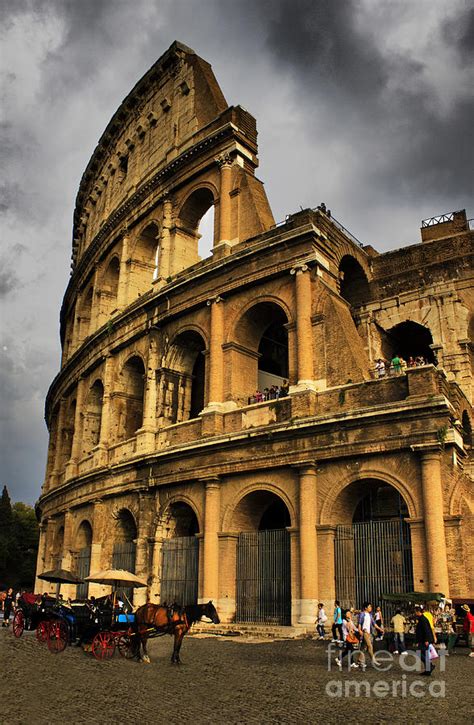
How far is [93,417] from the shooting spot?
25.9 metres

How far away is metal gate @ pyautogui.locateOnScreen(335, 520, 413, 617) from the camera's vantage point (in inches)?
553

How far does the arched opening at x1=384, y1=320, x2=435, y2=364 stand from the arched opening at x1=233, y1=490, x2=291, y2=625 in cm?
675

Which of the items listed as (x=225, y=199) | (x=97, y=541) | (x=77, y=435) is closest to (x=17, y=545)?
(x=77, y=435)

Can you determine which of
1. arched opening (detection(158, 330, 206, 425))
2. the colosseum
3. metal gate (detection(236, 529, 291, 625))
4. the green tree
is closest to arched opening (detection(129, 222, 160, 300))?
the colosseum

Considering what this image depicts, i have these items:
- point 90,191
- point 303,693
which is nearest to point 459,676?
point 303,693

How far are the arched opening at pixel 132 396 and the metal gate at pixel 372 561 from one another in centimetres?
1023

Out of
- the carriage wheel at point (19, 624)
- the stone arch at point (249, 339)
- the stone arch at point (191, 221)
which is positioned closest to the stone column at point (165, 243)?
the stone arch at point (191, 221)

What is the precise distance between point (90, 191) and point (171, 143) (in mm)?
10173

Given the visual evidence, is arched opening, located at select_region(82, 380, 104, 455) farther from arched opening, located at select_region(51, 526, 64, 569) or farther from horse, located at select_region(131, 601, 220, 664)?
horse, located at select_region(131, 601, 220, 664)

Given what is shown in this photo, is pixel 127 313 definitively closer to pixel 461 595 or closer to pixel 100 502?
pixel 100 502

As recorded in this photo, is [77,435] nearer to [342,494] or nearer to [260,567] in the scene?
[260,567]

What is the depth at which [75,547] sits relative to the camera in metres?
24.1

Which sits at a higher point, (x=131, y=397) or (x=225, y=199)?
(x=225, y=199)

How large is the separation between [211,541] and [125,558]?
4692mm
